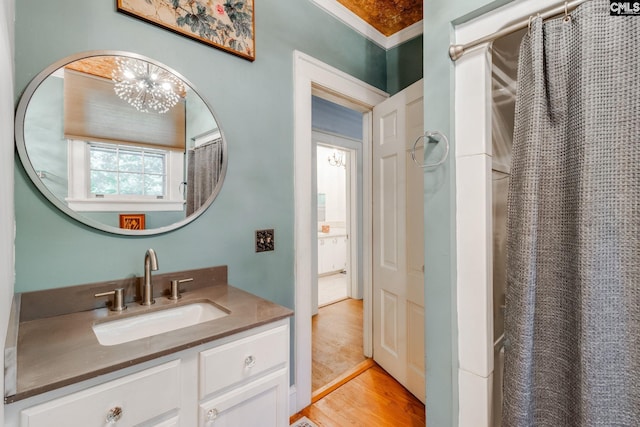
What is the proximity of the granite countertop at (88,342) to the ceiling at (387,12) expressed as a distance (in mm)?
2086

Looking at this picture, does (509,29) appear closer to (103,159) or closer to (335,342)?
(103,159)

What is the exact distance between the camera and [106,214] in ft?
3.89

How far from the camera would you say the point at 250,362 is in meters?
1.02

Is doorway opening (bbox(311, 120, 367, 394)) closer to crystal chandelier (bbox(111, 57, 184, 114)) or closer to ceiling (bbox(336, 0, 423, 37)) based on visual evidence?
ceiling (bbox(336, 0, 423, 37))

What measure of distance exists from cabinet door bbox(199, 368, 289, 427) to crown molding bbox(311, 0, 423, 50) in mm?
2200

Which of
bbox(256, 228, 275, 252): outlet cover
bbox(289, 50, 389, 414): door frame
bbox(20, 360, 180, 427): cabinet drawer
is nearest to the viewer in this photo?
bbox(20, 360, 180, 427): cabinet drawer

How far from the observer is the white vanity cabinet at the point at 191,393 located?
696 millimetres

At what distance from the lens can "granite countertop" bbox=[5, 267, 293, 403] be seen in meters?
0.69

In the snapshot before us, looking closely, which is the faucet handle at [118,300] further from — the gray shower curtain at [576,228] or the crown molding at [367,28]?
the crown molding at [367,28]

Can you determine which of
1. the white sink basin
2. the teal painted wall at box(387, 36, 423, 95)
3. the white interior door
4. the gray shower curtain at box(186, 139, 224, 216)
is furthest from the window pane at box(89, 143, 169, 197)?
the teal painted wall at box(387, 36, 423, 95)

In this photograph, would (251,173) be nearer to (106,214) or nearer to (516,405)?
(106,214)

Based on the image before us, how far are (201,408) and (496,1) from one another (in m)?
1.75

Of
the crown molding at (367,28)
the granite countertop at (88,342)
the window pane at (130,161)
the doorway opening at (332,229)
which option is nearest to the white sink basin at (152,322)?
the granite countertop at (88,342)

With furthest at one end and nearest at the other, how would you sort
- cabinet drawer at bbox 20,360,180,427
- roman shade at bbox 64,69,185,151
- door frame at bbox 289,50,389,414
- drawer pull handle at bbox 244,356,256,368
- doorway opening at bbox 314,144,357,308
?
doorway opening at bbox 314,144,357,308 < door frame at bbox 289,50,389,414 < roman shade at bbox 64,69,185,151 < drawer pull handle at bbox 244,356,256,368 < cabinet drawer at bbox 20,360,180,427
